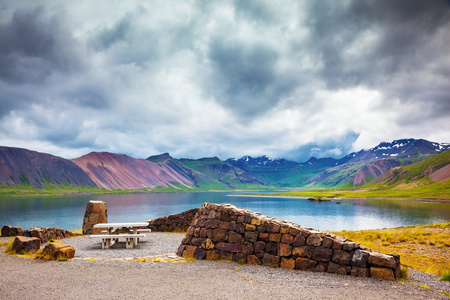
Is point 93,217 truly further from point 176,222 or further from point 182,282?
point 182,282

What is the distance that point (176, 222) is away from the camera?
2625 cm

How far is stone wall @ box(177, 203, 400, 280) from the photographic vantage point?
39.5ft

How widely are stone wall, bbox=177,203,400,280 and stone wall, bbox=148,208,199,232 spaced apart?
32.6 ft

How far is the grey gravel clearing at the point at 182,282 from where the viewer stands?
9.41m

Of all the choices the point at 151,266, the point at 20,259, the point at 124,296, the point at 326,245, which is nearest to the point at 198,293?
the point at 124,296

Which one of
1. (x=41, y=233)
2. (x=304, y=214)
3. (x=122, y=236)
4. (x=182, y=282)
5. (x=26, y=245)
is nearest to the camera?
(x=182, y=282)

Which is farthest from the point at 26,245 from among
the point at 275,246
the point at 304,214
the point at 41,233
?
the point at 304,214

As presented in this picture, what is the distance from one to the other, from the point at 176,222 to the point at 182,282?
52.0 feet

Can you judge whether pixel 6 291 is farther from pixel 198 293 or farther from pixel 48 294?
pixel 198 293

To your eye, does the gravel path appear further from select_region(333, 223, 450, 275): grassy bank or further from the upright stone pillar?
select_region(333, 223, 450, 275): grassy bank

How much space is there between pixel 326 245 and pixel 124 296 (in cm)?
845

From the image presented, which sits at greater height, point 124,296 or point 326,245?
point 326,245

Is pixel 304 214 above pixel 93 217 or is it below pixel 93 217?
below

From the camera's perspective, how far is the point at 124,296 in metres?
9.09
